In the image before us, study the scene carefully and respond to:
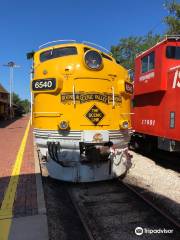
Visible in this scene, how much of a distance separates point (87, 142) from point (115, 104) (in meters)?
1.25

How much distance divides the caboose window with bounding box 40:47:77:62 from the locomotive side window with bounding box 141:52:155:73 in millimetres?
3068

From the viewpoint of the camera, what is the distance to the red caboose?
9406 mm

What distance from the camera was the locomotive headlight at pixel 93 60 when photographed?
8.34 metres

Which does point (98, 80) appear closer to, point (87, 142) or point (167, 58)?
point (87, 142)

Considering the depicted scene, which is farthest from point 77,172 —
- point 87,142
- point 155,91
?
point 155,91

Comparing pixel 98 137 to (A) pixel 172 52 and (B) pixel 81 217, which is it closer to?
(B) pixel 81 217

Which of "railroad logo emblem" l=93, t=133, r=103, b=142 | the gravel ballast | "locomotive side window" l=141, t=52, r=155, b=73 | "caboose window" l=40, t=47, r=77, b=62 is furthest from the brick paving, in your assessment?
"locomotive side window" l=141, t=52, r=155, b=73

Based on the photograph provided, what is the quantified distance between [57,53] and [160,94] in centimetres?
334

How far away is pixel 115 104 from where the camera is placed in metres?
8.56

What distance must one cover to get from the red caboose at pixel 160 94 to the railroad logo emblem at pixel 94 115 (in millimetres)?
2250

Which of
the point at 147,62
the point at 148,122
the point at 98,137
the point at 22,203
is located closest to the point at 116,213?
the point at 22,203

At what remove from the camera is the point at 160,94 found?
10.3m

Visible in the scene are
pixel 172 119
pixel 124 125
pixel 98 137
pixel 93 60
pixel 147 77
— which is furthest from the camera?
pixel 147 77

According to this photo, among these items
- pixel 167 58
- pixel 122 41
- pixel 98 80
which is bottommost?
pixel 98 80
